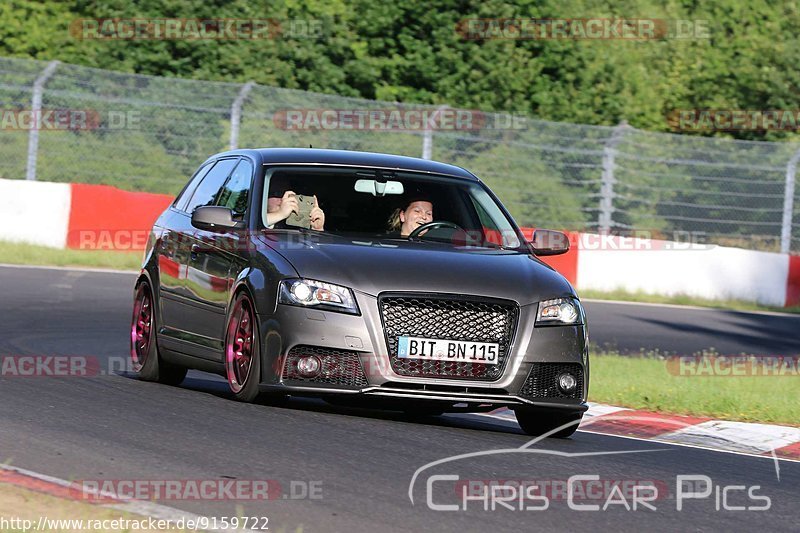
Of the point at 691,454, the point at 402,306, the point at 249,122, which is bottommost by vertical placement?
the point at 691,454

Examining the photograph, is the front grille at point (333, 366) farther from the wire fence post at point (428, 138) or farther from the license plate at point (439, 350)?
the wire fence post at point (428, 138)

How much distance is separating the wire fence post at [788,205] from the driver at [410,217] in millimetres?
15542

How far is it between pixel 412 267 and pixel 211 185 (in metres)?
2.46

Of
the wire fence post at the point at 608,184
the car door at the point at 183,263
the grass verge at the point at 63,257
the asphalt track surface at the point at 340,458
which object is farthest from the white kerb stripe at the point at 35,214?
the car door at the point at 183,263

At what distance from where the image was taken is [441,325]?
8906 mm

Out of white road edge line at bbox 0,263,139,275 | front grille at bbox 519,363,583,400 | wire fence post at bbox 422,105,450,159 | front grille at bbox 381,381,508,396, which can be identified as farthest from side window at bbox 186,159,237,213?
wire fence post at bbox 422,105,450,159

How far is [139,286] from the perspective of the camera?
11.4 metres

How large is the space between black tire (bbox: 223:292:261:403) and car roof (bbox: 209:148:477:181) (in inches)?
47.2

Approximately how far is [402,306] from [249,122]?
16.6 metres

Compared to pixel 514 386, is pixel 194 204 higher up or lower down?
higher up

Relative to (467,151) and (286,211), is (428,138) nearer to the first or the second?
(467,151)

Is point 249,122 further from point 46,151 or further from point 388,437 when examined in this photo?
point 388,437

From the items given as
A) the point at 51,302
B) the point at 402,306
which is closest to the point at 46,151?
the point at 51,302

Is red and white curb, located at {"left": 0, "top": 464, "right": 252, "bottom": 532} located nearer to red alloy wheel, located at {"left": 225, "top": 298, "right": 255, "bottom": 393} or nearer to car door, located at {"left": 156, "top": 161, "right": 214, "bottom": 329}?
red alloy wheel, located at {"left": 225, "top": 298, "right": 255, "bottom": 393}
